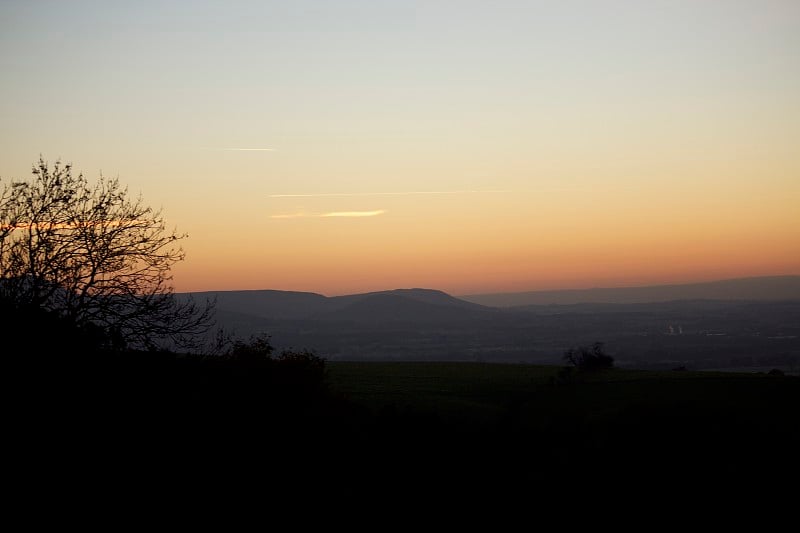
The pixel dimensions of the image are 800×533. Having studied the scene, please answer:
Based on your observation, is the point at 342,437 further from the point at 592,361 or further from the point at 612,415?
the point at 592,361

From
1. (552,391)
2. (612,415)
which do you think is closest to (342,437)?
(612,415)

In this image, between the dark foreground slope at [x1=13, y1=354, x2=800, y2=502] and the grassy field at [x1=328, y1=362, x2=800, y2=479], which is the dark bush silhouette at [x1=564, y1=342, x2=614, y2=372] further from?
the dark foreground slope at [x1=13, y1=354, x2=800, y2=502]

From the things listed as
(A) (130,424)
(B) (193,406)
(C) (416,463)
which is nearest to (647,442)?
(C) (416,463)

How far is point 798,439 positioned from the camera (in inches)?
1417

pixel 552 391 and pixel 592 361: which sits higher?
pixel 592 361

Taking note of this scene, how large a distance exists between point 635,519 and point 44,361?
18875 millimetres

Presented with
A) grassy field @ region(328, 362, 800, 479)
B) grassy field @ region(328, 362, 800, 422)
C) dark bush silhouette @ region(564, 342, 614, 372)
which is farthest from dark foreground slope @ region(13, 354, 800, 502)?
dark bush silhouette @ region(564, 342, 614, 372)

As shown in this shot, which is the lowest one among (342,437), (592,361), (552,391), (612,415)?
(552,391)

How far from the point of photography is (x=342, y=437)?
33.6 m

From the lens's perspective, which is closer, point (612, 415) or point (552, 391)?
point (612, 415)

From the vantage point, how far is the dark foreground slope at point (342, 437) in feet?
70.6

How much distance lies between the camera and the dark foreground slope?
21516 millimetres

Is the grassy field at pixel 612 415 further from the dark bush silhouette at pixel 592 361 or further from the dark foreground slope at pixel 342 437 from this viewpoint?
the dark bush silhouette at pixel 592 361

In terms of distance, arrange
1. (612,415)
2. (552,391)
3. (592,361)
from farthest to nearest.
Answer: (592,361), (552,391), (612,415)
